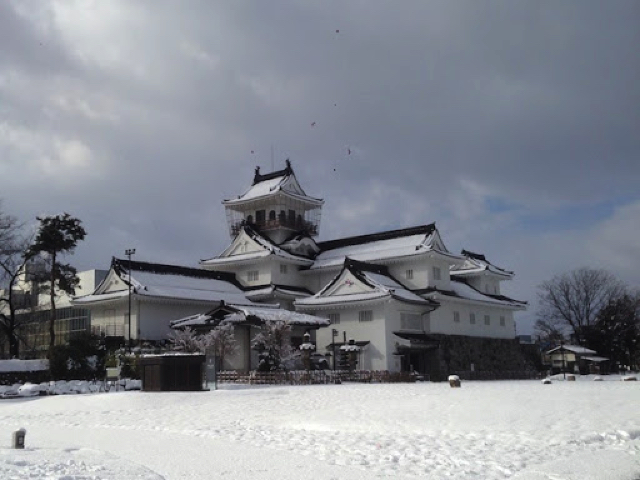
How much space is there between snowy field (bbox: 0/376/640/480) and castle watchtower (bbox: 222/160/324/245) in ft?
126

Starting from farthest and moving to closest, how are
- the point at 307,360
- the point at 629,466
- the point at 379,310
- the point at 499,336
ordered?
the point at 499,336 < the point at 379,310 < the point at 307,360 < the point at 629,466

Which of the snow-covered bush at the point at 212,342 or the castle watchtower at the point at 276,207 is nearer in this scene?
the snow-covered bush at the point at 212,342

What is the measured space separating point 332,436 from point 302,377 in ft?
67.9

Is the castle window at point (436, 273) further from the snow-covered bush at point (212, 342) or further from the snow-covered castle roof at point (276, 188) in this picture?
the snow-covered bush at point (212, 342)

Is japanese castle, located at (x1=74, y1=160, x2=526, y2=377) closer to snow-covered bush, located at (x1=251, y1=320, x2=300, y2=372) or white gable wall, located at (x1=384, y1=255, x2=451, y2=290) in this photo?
white gable wall, located at (x1=384, y1=255, x2=451, y2=290)

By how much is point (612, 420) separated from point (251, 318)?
28282mm

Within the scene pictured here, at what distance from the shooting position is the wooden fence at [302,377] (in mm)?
37562

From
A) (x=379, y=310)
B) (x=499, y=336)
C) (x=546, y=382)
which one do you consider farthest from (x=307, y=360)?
(x=499, y=336)

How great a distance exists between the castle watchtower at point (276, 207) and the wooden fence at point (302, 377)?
26.2 m

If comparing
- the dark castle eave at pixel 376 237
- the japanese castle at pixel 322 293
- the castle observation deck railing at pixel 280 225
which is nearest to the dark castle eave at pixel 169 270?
the japanese castle at pixel 322 293

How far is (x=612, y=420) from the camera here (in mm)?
19109

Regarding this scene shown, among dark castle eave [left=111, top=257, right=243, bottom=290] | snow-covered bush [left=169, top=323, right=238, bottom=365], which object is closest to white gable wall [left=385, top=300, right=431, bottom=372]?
snow-covered bush [left=169, top=323, right=238, bottom=365]

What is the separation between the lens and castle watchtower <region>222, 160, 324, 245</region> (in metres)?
66.1

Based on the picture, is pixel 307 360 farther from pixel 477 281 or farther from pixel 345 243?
pixel 477 281
